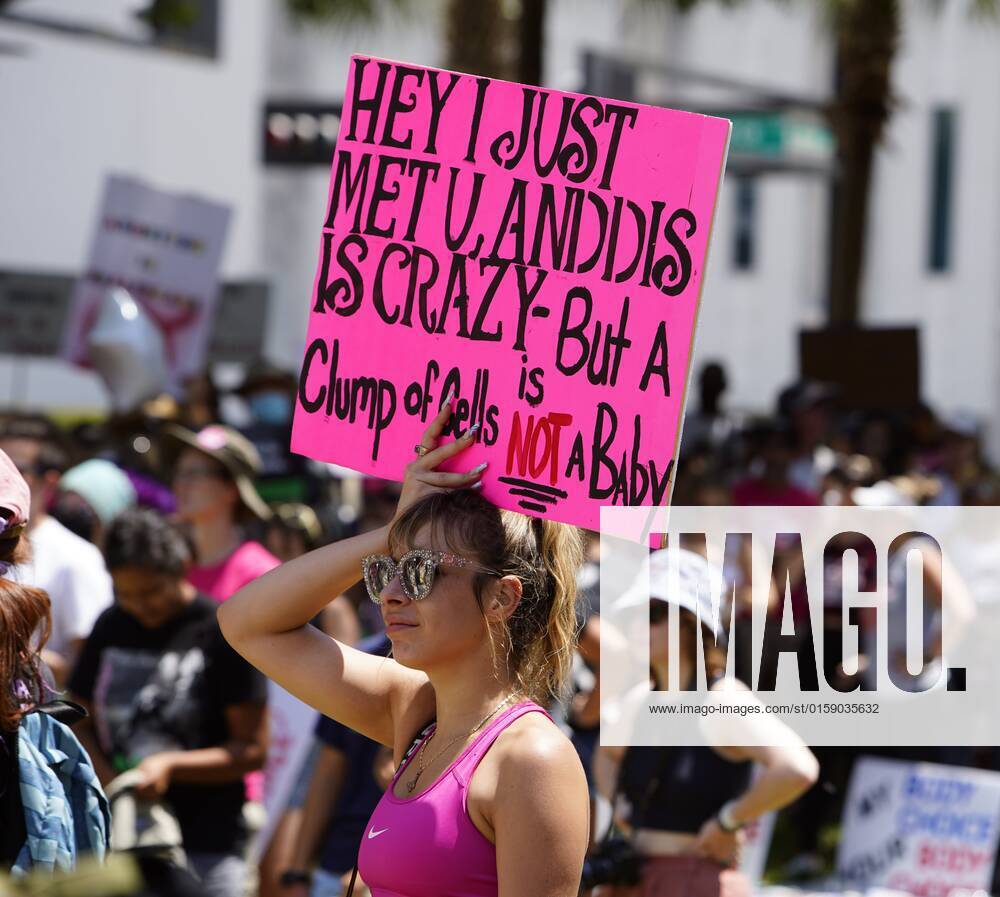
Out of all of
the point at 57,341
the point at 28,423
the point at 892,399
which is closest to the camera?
the point at 28,423

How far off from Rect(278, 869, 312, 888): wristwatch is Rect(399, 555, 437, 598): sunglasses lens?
7.84 ft

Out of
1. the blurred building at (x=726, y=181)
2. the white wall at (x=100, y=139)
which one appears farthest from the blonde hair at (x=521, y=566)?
the blurred building at (x=726, y=181)

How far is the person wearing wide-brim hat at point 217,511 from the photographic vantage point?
553 centimetres

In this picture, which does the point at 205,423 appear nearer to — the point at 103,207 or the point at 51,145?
the point at 103,207

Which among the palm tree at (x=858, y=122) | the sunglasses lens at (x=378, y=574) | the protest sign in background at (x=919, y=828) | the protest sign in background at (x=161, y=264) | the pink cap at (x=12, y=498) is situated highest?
the palm tree at (x=858, y=122)

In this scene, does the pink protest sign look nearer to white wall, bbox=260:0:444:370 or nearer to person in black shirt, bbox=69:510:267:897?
person in black shirt, bbox=69:510:267:897

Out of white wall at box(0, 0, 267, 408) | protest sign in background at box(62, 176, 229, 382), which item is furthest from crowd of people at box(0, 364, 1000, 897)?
white wall at box(0, 0, 267, 408)

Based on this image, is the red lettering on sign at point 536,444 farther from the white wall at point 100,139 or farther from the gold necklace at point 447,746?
the white wall at point 100,139

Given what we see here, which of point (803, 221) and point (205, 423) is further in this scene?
point (803, 221)

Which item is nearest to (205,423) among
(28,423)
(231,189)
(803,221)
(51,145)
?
(28,423)

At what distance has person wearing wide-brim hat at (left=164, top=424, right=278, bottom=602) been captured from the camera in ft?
18.1

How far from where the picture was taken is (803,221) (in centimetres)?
2825

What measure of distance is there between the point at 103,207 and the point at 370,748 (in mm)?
5833

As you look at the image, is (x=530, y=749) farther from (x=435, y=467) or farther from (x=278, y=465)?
(x=278, y=465)
